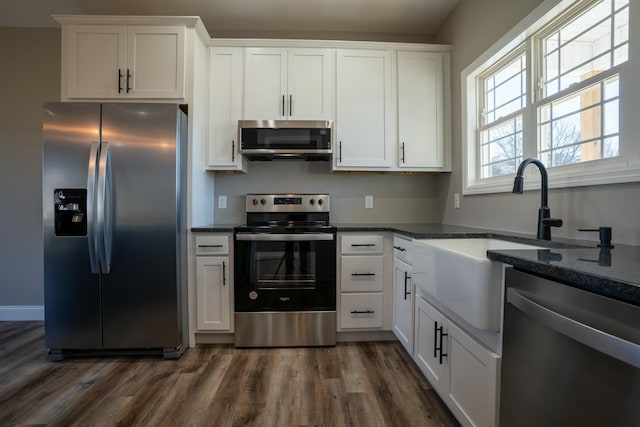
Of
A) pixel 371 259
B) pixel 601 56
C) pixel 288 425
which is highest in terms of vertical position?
pixel 601 56

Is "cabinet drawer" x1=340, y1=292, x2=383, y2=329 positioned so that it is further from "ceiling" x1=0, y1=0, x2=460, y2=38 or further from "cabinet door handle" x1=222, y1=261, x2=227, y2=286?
"ceiling" x1=0, y1=0, x2=460, y2=38

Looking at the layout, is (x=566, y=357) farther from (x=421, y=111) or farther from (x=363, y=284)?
(x=421, y=111)

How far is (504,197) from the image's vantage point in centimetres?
194

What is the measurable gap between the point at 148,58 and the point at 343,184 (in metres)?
1.87

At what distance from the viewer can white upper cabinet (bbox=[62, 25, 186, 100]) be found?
7.34 ft

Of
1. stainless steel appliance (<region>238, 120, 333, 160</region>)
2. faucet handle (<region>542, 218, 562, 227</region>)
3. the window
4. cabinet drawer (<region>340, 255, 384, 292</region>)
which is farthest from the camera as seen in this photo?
stainless steel appliance (<region>238, 120, 333, 160</region>)

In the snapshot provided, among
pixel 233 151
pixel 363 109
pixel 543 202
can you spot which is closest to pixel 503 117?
pixel 543 202

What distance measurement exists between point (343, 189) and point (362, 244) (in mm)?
738

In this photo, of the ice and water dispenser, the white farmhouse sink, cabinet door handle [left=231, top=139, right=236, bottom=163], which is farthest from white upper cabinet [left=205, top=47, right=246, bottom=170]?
the white farmhouse sink

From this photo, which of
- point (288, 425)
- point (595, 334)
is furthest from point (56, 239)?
point (595, 334)

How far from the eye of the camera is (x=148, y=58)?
2.25 m

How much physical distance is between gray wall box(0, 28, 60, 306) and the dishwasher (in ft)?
12.1

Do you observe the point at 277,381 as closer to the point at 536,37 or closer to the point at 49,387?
the point at 49,387

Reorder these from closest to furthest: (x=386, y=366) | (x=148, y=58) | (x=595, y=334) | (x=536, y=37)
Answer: (x=595, y=334) < (x=536, y=37) < (x=386, y=366) < (x=148, y=58)
